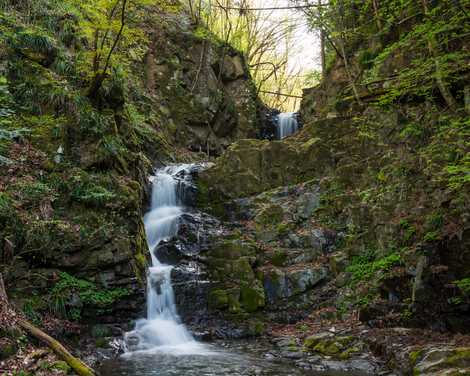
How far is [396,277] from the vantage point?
8000 mm

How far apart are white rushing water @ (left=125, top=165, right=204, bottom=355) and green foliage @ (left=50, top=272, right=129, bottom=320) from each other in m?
0.91

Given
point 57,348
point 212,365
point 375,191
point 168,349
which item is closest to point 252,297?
point 168,349

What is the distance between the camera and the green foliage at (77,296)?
8.06m

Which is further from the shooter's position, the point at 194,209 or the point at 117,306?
the point at 194,209

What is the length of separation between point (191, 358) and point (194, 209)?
6.67 meters

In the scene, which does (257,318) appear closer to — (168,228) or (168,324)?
(168,324)

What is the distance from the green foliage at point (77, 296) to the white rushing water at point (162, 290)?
2.97 ft

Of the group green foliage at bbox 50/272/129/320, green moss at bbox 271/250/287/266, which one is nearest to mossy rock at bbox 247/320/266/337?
green moss at bbox 271/250/287/266

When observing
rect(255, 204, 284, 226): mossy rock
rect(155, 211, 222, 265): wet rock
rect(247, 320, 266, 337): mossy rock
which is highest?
rect(255, 204, 284, 226): mossy rock

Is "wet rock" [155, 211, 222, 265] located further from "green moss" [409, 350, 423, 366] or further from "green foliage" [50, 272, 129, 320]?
"green moss" [409, 350, 423, 366]

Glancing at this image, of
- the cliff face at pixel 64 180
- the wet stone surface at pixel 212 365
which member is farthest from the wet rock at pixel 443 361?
the cliff face at pixel 64 180

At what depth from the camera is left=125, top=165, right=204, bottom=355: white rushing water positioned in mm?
8852

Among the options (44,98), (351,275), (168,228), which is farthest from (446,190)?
(44,98)

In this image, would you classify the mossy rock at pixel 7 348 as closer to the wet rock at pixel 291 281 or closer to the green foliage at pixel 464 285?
the wet rock at pixel 291 281
